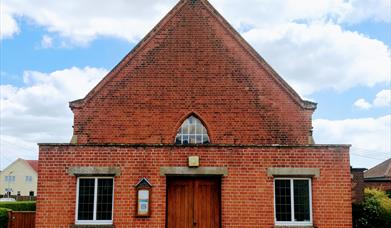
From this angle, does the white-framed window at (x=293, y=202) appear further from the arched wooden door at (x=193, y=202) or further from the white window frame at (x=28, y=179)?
the white window frame at (x=28, y=179)

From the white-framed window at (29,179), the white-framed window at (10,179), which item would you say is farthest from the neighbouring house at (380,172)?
the white-framed window at (10,179)

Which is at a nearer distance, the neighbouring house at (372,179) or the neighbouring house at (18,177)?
the neighbouring house at (372,179)

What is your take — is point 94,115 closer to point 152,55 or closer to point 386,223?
point 152,55

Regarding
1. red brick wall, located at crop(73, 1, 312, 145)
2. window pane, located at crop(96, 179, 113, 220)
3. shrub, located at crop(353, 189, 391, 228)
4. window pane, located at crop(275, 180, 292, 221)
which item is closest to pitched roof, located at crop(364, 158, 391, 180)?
shrub, located at crop(353, 189, 391, 228)

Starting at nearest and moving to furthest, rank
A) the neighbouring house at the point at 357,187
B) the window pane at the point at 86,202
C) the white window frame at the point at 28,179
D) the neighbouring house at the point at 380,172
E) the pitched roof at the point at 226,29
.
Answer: the window pane at the point at 86,202 < the pitched roof at the point at 226,29 < the neighbouring house at the point at 357,187 < the neighbouring house at the point at 380,172 < the white window frame at the point at 28,179

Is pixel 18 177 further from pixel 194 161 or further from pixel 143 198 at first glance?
pixel 194 161

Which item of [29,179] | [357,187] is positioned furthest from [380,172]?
[29,179]

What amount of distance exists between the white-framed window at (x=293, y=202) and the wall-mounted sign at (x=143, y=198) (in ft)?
12.2

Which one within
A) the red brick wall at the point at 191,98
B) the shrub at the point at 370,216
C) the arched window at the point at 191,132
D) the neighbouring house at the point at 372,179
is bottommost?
the shrub at the point at 370,216

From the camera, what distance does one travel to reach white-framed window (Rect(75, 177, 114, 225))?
12.9 meters

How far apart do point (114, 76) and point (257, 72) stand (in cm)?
620

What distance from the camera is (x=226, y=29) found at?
791 inches

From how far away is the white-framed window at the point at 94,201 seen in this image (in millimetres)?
12930

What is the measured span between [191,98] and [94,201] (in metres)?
7.24
